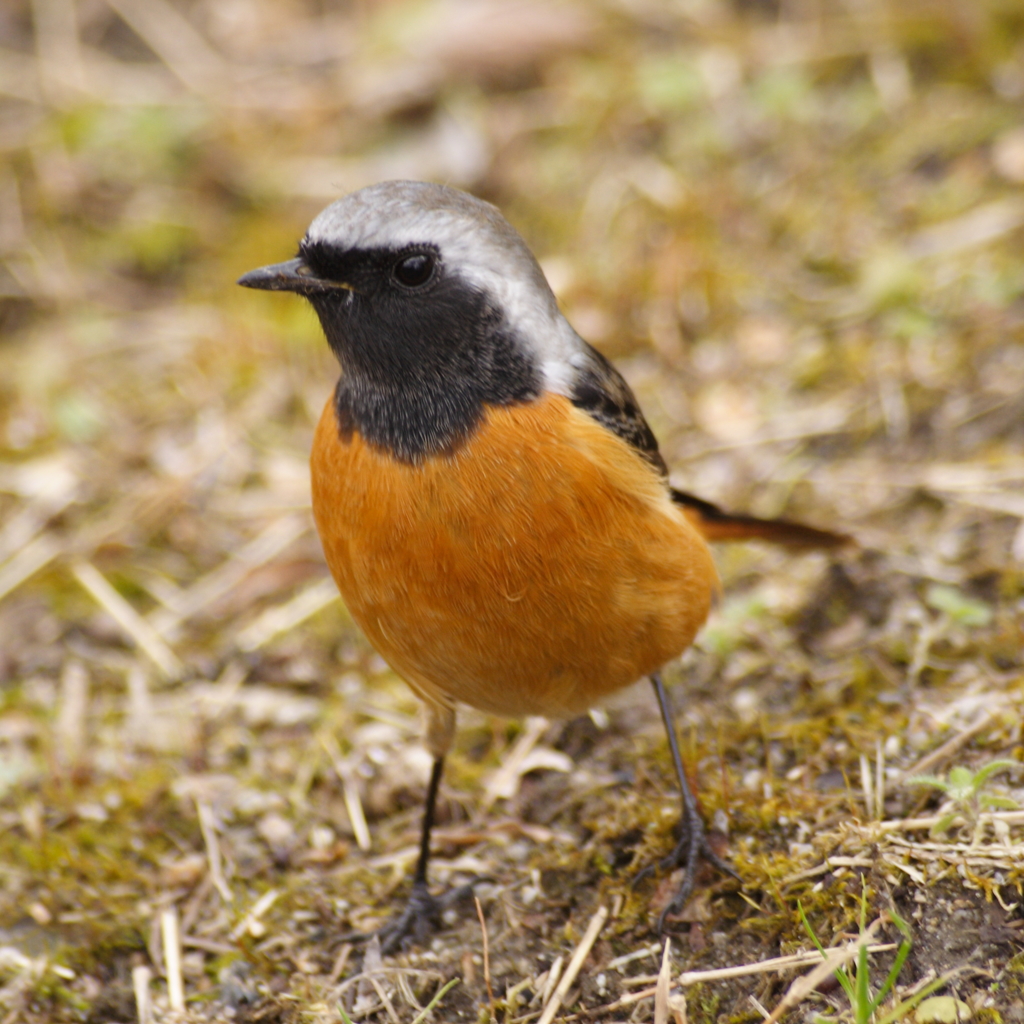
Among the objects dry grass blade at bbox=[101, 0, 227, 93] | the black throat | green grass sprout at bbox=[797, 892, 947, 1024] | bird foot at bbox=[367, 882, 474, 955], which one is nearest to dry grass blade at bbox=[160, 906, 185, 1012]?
bird foot at bbox=[367, 882, 474, 955]

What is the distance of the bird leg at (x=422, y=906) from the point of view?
150 inches

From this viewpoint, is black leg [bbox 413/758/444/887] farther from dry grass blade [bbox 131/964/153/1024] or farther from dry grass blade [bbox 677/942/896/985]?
dry grass blade [bbox 677/942/896/985]

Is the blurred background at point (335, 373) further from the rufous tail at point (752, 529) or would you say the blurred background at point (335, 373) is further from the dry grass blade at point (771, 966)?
the dry grass blade at point (771, 966)

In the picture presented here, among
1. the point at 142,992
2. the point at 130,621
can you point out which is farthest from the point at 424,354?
the point at 130,621

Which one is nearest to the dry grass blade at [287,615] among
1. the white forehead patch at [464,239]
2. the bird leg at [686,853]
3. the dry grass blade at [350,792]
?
the dry grass blade at [350,792]

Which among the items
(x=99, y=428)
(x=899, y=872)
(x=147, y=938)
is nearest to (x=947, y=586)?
(x=899, y=872)

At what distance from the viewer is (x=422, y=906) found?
3.92m

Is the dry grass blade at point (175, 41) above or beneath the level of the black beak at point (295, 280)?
above

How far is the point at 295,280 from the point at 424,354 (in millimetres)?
477

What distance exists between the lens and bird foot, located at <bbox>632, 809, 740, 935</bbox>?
3586 mm

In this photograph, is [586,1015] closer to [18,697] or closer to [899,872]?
[899,872]

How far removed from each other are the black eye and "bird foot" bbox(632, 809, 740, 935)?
6.45ft

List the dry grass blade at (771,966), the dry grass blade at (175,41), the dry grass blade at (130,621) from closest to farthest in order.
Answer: the dry grass blade at (771,966) < the dry grass blade at (130,621) < the dry grass blade at (175,41)

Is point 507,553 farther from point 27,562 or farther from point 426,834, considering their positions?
point 27,562
